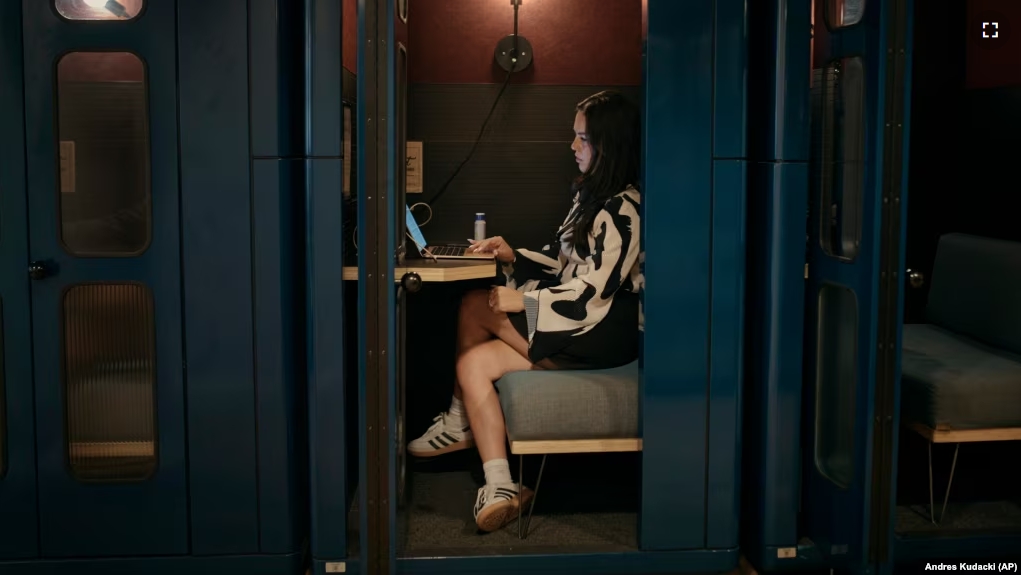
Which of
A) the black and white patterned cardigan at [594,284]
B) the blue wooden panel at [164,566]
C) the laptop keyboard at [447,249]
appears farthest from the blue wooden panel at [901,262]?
the blue wooden panel at [164,566]

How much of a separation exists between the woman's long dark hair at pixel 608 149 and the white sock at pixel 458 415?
775 millimetres

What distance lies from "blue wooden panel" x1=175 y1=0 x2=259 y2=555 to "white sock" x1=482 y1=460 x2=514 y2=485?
2.59ft

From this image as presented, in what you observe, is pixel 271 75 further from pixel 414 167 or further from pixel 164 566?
pixel 164 566

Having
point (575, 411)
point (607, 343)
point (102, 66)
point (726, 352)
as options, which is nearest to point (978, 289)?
point (726, 352)

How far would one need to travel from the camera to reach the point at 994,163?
4.36 metres

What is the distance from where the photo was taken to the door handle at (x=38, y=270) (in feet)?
10.2

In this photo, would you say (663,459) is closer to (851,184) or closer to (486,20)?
(851,184)

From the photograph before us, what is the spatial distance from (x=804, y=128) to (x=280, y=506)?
187 cm

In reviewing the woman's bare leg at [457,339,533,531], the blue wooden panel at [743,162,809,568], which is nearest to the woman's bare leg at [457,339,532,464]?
the woman's bare leg at [457,339,533,531]

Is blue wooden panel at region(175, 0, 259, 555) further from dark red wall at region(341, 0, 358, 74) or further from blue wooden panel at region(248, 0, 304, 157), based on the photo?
dark red wall at region(341, 0, 358, 74)

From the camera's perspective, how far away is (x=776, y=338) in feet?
10.8

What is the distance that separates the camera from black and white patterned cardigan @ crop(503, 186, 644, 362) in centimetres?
366

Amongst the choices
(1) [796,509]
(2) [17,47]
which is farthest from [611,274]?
(2) [17,47]

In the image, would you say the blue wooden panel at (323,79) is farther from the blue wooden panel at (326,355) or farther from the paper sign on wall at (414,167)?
the paper sign on wall at (414,167)
